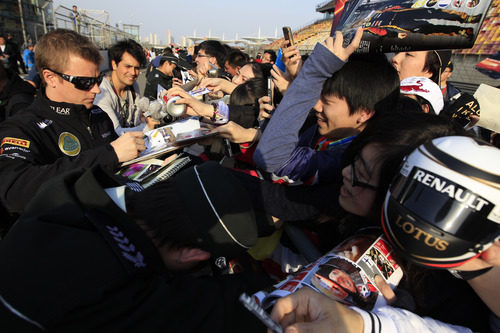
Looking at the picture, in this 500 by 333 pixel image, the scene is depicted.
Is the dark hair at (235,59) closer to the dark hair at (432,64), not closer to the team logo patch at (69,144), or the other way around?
the dark hair at (432,64)

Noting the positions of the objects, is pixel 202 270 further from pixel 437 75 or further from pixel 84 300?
pixel 437 75

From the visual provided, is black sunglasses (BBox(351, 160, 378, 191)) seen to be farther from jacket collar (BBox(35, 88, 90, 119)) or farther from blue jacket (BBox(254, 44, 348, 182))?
jacket collar (BBox(35, 88, 90, 119))

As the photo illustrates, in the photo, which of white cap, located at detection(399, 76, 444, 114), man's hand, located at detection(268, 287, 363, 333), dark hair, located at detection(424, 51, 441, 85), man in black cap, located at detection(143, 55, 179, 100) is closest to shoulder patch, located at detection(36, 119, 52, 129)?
man's hand, located at detection(268, 287, 363, 333)

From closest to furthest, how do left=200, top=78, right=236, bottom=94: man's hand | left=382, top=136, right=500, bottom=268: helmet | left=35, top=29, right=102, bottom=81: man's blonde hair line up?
1. left=382, top=136, right=500, bottom=268: helmet
2. left=35, top=29, right=102, bottom=81: man's blonde hair
3. left=200, top=78, right=236, bottom=94: man's hand

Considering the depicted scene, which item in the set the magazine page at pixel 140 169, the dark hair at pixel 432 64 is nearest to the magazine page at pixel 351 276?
the magazine page at pixel 140 169

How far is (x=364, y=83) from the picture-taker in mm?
1798

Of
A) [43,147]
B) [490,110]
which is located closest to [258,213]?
[43,147]

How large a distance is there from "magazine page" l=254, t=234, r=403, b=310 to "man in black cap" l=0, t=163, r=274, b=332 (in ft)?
0.44

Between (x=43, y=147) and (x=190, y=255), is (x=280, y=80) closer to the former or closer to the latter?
(x=190, y=255)

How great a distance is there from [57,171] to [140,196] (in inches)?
48.2

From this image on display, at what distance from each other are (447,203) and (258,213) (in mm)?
1075

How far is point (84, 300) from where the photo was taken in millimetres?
720

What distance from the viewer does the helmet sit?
2.84 feet

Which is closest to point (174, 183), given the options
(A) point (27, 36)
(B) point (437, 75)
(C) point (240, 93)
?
(C) point (240, 93)
